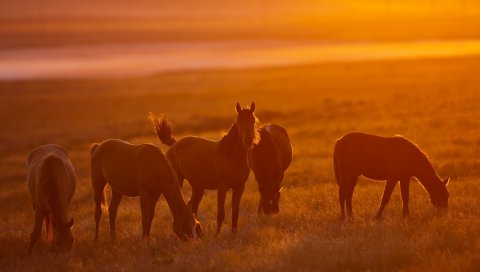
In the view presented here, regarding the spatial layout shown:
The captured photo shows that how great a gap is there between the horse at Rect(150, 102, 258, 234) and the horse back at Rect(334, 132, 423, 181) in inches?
66.5

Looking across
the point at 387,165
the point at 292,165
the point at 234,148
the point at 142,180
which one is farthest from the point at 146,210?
the point at 292,165

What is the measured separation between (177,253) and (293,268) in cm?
195

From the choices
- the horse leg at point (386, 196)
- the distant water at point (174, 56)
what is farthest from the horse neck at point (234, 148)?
the distant water at point (174, 56)

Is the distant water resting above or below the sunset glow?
above

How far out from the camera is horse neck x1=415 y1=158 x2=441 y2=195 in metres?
13.0

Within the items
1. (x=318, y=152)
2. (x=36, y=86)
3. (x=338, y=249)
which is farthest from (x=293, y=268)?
(x=36, y=86)

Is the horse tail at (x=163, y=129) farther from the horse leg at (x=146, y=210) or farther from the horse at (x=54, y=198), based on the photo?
the horse leg at (x=146, y=210)

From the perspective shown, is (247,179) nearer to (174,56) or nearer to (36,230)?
(36,230)

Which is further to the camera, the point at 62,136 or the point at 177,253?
the point at 62,136

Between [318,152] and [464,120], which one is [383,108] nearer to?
[464,120]

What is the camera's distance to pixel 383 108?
34375 millimetres

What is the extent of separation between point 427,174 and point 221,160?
3223 mm

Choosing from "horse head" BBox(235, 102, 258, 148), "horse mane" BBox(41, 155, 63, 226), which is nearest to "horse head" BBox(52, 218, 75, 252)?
"horse mane" BBox(41, 155, 63, 226)

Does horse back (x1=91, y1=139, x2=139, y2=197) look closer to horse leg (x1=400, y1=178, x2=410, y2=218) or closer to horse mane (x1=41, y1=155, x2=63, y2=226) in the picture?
horse mane (x1=41, y1=155, x2=63, y2=226)
